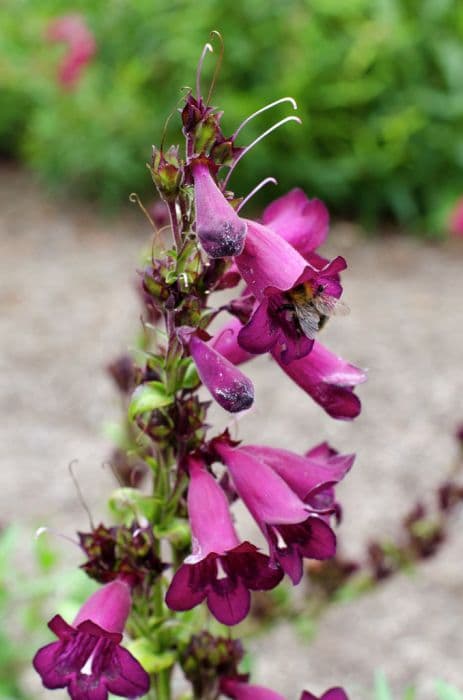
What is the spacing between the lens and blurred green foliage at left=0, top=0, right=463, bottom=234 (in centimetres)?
555

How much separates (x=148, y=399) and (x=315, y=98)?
481cm

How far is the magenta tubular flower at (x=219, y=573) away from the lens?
0.95 m

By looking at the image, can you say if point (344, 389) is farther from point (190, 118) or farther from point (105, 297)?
point (105, 297)

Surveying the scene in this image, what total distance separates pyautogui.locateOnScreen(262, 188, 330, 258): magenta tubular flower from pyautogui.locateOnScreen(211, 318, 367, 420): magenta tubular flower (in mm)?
99

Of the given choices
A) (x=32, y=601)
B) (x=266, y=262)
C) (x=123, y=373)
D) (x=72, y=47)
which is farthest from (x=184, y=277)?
(x=72, y=47)

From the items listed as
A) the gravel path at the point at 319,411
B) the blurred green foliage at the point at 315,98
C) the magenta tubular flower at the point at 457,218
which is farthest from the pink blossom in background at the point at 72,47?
the magenta tubular flower at the point at 457,218

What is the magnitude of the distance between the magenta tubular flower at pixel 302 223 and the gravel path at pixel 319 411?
1839 mm

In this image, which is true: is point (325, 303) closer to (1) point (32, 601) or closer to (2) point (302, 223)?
(2) point (302, 223)

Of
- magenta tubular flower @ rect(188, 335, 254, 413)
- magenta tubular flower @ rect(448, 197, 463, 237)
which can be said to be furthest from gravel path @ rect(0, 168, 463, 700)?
magenta tubular flower @ rect(188, 335, 254, 413)

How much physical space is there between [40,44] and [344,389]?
5658 millimetres

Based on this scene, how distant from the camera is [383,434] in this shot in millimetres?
3971

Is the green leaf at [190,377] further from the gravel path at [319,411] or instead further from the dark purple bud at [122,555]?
the gravel path at [319,411]

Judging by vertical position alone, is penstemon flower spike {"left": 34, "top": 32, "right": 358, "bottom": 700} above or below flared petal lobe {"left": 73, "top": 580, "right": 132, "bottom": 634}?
above

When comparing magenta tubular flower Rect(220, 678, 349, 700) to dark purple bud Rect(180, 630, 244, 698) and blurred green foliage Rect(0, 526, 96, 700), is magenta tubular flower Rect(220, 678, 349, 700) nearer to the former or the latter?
dark purple bud Rect(180, 630, 244, 698)
